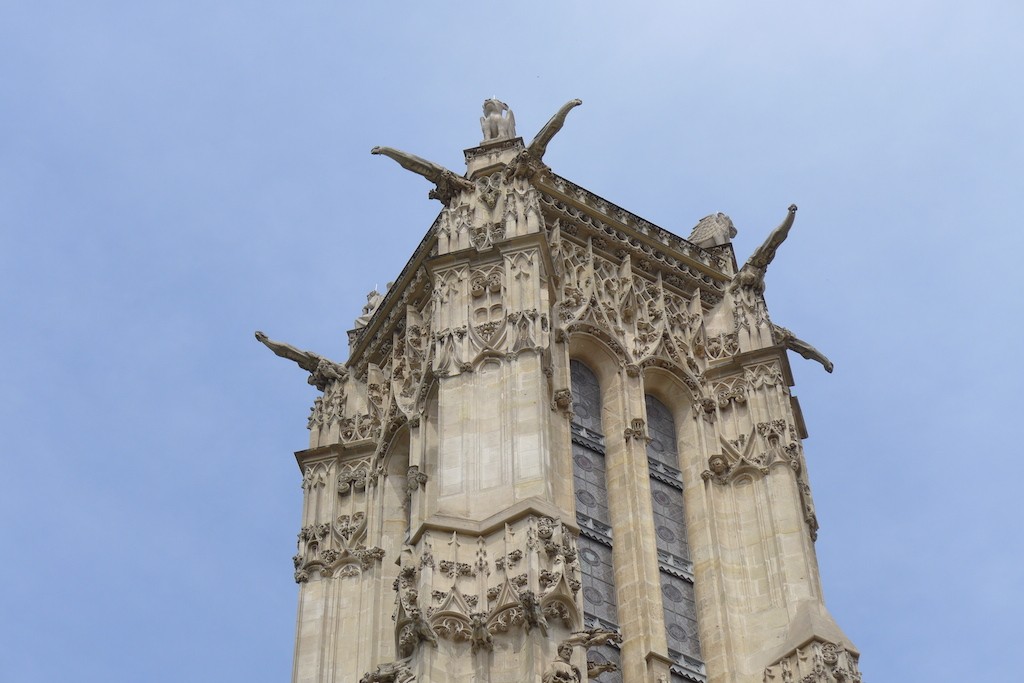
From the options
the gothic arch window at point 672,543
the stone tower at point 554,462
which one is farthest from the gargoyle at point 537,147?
the gothic arch window at point 672,543

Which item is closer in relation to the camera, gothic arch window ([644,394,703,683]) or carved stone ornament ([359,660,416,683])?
carved stone ornament ([359,660,416,683])

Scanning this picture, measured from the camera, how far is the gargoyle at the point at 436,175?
3297cm

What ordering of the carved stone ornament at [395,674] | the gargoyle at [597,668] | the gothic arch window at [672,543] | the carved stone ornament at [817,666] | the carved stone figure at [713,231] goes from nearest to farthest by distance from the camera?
the carved stone ornament at [395,674] < the gargoyle at [597,668] < the carved stone ornament at [817,666] < the gothic arch window at [672,543] < the carved stone figure at [713,231]

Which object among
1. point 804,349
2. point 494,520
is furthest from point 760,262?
point 494,520

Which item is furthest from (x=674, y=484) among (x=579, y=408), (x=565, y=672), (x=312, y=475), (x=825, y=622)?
(x=565, y=672)

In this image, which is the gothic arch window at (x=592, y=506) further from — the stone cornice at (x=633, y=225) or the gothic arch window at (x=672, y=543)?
the stone cornice at (x=633, y=225)

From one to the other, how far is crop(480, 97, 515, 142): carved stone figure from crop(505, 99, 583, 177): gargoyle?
1.35m

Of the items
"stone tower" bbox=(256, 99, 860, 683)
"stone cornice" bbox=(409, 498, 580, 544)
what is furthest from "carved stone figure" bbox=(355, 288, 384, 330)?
"stone cornice" bbox=(409, 498, 580, 544)

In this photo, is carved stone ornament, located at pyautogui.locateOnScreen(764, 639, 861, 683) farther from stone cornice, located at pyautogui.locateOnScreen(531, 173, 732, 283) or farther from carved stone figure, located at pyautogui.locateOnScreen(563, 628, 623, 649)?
stone cornice, located at pyautogui.locateOnScreen(531, 173, 732, 283)

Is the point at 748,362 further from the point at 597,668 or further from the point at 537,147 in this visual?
the point at 597,668

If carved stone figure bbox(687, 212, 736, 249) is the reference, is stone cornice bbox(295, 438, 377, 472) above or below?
below

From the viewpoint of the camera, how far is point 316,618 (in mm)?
31828

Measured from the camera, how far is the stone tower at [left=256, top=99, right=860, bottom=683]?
2559 cm

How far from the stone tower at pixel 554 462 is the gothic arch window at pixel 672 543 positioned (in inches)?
1.6
